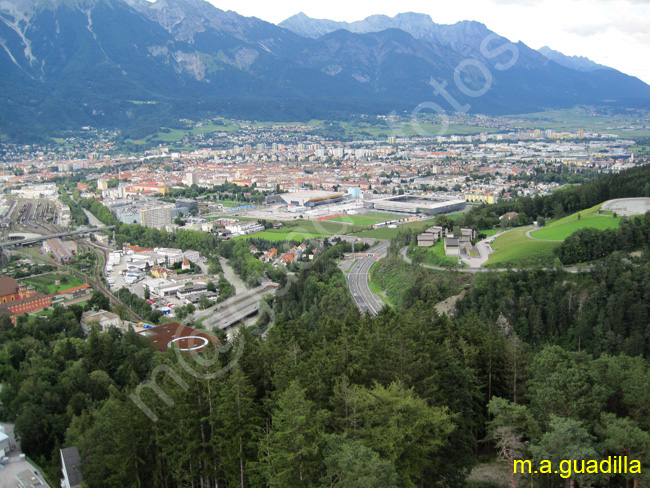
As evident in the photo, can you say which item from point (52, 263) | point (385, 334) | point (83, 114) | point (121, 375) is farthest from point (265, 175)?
point (83, 114)

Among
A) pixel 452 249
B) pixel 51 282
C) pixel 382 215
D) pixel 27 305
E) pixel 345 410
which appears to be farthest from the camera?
pixel 382 215

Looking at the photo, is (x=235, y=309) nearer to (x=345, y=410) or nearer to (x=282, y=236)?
(x=282, y=236)

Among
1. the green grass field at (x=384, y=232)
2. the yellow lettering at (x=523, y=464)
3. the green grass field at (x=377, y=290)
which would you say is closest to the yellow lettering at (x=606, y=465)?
the yellow lettering at (x=523, y=464)

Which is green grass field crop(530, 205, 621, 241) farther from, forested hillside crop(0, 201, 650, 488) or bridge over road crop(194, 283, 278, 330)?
forested hillside crop(0, 201, 650, 488)

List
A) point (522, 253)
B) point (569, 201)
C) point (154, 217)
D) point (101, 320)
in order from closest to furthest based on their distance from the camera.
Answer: point (101, 320)
point (522, 253)
point (569, 201)
point (154, 217)

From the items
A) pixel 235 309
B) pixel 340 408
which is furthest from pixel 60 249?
pixel 340 408

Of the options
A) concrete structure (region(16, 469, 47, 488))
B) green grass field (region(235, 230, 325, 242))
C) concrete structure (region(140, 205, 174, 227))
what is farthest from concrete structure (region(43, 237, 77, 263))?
concrete structure (region(16, 469, 47, 488))
